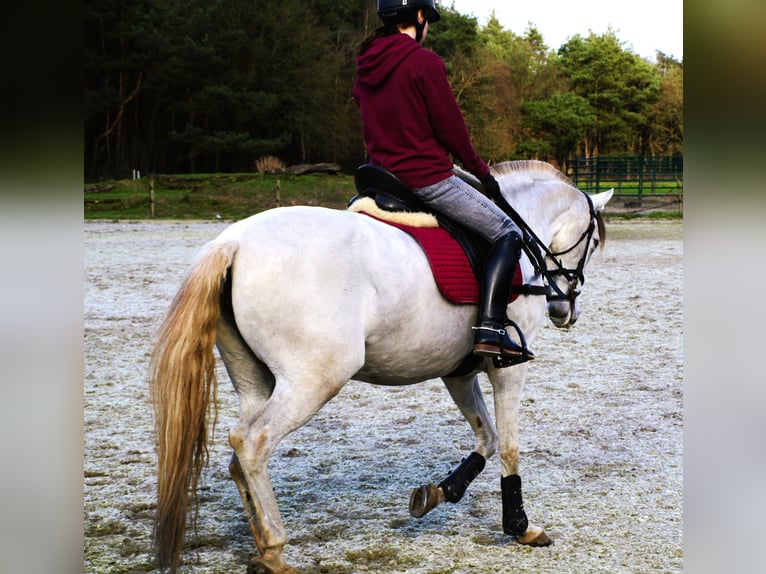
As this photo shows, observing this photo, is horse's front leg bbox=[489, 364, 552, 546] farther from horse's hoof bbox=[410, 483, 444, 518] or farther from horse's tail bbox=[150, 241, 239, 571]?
horse's tail bbox=[150, 241, 239, 571]

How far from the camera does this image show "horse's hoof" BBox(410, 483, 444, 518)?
10.8ft

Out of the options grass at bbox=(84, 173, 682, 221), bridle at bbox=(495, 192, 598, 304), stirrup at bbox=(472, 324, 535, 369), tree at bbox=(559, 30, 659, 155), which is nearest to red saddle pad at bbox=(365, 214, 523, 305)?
stirrup at bbox=(472, 324, 535, 369)

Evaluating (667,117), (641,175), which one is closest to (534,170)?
(641,175)

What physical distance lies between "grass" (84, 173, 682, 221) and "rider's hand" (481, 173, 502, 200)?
19.7 m

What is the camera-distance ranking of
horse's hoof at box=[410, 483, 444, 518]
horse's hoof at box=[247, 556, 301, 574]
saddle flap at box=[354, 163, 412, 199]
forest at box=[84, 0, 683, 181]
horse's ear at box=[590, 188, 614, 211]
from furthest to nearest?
1. forest at box=[84, 0, 683, 181]
2. horse's ear at box=[590, 188, 614, 211]
3. horse's hoof at box=[410, 483, 444, 518]
4. saddle flap at box=[354, 163, 412, 199]
5. horse's hoof at box=[247, 556, 301, 574]

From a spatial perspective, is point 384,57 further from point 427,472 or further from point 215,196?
point 215,196

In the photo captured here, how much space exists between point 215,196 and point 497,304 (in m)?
23.3

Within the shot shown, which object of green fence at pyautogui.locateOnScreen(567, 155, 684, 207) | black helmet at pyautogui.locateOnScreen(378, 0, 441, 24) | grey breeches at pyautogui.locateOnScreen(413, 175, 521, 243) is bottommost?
grey breeches at pyautogui.locateOnScreen(413, 175, 521, 243)

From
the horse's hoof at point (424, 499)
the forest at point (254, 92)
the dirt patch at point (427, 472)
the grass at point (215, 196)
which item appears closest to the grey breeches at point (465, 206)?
the horse's hoof at point (424, 499)

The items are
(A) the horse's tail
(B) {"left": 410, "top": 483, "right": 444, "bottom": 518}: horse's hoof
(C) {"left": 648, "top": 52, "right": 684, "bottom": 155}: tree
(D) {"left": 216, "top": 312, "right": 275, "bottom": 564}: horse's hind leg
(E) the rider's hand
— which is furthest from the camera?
(C) {"left": 648, "top": 52, "right": 684, "bottom": 155}: tree

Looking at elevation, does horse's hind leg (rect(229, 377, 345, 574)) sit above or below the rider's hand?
below

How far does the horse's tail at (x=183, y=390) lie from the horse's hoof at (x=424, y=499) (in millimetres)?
1012

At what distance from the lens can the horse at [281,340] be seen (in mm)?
2639
